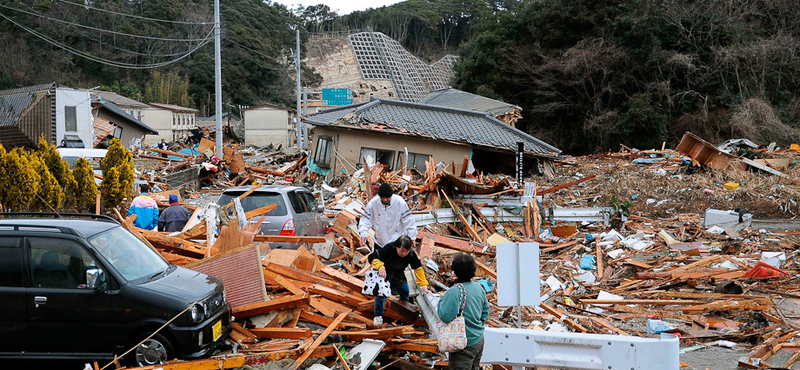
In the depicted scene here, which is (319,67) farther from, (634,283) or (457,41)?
(634,283)

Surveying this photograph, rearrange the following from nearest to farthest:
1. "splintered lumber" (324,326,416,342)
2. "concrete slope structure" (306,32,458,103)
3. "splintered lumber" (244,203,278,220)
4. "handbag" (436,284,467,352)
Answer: "handbag" (436,284,467,352)
"splintered lumber" (324,326,416,342)
"splintered lumber" (244,203,278,220)
"concrete slope structure" (306,32,458,103)

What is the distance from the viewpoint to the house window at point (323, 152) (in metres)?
23.8

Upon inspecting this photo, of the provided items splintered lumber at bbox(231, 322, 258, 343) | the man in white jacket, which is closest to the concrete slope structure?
the man in white jacket

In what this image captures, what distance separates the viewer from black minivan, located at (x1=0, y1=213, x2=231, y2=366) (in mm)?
5660

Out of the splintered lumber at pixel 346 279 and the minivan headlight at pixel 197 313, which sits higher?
the minivan headlight at pixel 197 313

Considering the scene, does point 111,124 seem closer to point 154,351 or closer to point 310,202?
point 310,202

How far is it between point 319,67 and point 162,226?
75045 millimetres

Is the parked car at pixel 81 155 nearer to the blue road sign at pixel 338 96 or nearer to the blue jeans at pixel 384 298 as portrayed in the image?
the blue jeans at pixel 384 298

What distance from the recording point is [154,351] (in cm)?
565

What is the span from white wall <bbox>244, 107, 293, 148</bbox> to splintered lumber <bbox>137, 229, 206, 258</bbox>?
4740 centimetres

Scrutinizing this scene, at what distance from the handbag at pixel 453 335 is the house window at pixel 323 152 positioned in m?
19.1

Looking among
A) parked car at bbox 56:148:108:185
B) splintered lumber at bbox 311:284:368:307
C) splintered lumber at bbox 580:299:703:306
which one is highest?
parked car at bbox 56:148:108:185

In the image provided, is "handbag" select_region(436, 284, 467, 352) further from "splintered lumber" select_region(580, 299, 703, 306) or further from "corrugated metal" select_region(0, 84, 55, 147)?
"corrugated metal" select_region(0, 84, 55, 147)

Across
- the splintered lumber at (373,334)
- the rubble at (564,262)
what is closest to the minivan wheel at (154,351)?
the rubble at (564,262)
